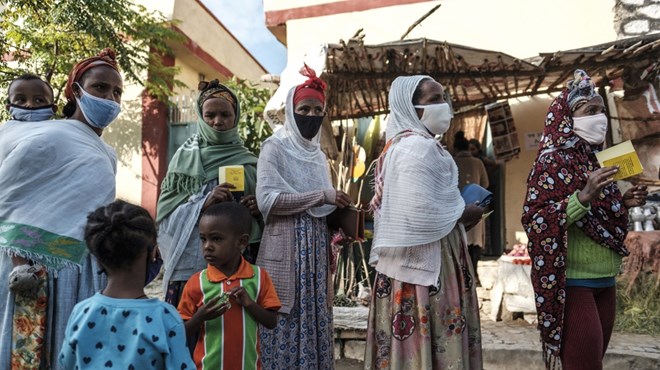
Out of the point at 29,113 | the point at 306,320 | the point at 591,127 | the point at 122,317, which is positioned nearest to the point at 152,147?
the point at 29,113

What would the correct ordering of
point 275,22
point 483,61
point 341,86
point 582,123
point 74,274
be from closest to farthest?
point 74,274 → point 582,123 → point 483,61 → point 341,86 → point 275,22

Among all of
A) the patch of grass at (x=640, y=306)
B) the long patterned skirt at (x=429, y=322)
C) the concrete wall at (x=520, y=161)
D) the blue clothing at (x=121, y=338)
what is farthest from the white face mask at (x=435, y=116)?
the concrete wall at (x=520, y=161)

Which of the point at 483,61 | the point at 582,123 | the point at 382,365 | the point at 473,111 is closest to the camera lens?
the point at 382,365

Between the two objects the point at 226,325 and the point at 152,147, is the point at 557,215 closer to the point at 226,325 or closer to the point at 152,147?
the point at 226,325

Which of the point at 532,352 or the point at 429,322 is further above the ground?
the point at 429,322

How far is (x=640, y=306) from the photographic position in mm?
5098

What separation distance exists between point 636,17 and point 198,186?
6.22 meters

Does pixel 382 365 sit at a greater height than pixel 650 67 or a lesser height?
lesser

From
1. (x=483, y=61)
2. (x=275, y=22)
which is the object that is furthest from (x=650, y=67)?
(x=275, y=22)

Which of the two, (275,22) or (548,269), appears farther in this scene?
(275,22)

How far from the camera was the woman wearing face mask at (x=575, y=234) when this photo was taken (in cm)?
267

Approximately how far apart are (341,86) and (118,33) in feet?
16.5

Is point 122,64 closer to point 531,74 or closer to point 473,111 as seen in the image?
point 473,111

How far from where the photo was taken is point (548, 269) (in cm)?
272
